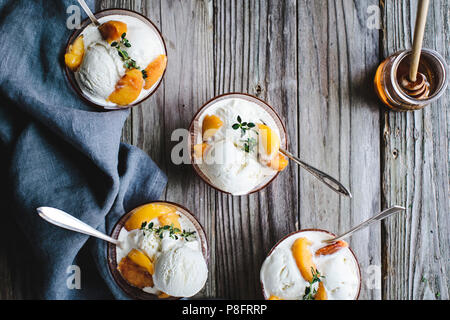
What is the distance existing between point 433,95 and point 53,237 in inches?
55.0

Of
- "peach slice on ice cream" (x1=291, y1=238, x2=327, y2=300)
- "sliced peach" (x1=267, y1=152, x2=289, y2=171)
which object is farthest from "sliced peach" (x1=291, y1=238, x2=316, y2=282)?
"sliced peach" (x1=267, y1=152, x2=289, y2=171)

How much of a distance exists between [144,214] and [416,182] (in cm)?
102

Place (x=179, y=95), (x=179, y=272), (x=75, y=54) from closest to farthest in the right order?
(x=179, y=272)
(x=75, y=54)
(x=179, y=95)

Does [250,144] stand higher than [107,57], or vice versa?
[107,57]

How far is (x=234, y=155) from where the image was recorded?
126 centimetres

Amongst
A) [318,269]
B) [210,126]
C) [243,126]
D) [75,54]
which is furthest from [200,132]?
[318,269]

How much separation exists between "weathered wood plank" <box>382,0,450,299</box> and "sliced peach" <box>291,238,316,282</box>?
14.7 inches

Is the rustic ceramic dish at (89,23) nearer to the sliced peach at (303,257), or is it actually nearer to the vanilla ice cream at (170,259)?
the vanilla ice cream at (170,259)

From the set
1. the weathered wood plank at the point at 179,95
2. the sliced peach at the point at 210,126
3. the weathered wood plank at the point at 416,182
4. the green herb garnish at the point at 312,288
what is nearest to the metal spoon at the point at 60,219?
the weathered wood plank at the point at 179,95

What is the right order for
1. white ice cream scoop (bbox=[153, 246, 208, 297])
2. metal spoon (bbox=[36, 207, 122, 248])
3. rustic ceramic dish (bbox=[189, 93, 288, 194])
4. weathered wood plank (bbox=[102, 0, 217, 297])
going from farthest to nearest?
weathered wood plank (bbox=[102, 0, 217, 297]) < rustic ceramic dish (bbox=[189, 93, 288, 194]) < white ice cream scoop (bbox=[153, 246, 208, 297]) < metal spoon (bbox=[36, 207, 122, 248])

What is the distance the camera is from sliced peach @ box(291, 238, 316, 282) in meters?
1.29

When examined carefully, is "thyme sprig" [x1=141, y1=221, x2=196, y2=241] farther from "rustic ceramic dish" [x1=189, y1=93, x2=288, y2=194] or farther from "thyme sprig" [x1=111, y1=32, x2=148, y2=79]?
"thyme sprig" [x1=111, y1=32, x2=148, y2=79]

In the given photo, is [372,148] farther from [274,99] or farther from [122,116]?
[122,116]

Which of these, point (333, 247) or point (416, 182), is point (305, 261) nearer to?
point (333, 247)
